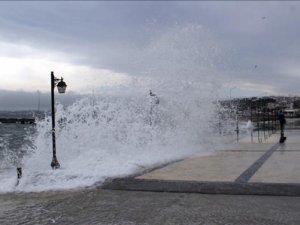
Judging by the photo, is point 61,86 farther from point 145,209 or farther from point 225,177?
point 145,209

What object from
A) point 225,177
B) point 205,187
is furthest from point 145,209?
point 225,177

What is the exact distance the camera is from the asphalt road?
8359mm

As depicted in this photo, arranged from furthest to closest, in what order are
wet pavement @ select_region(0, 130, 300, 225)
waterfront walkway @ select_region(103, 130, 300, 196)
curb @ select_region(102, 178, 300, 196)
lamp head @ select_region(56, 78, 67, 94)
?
lamp head @ select_region(56, 78, 67, 94)
waterfront walkway @ select_region(103, 130, 300, 196)
curb @ select_region(102, 178, 300, 196)
wet pavement @ select_region(0, 130, 300, 225)

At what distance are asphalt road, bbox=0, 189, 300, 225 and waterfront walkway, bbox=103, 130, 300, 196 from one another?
0.44m

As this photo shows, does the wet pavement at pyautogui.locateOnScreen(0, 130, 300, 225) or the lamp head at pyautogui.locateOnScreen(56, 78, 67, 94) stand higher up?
the lamp head at pyautogui.locateOnScreen(56, 78, 67, 94)

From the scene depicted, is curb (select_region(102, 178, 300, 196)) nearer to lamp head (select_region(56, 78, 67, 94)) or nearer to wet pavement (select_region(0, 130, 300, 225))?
wet pavement (select_region(0, 130, 300, 225))

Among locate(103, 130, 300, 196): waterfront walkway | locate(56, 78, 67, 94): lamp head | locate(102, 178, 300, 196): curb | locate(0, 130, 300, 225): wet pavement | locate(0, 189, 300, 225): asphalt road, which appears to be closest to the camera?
locate(0, 189, 300, 225): asphalt road

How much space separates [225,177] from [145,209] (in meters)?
3.53

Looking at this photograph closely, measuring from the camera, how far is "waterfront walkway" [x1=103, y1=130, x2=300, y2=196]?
1070cm

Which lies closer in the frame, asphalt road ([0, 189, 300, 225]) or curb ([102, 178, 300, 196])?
asphalt road ([0, 189, 300, 225])

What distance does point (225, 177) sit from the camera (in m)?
12.2

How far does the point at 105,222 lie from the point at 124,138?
10.8 meters

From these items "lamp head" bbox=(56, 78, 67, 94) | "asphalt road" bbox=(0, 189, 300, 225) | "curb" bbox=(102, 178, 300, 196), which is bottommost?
"asphalt road" bbox=(0, 189, 300, 225)

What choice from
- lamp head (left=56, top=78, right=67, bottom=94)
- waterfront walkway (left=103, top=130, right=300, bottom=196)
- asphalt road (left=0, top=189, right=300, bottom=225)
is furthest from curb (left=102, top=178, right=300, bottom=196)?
lamp head (left=56, top=78, right=67, bottom=94)
